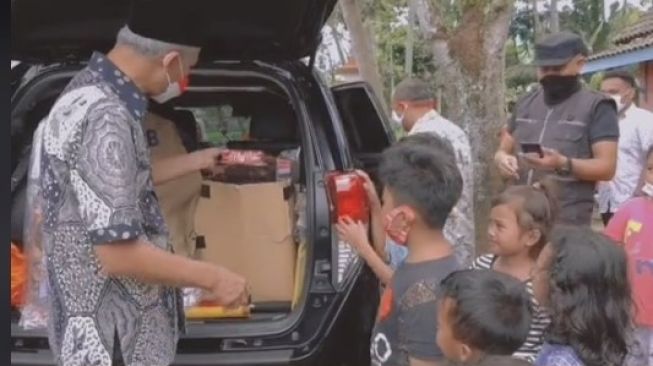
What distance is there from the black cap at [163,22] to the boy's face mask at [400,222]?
75 centimetres

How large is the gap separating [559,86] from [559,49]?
16cm

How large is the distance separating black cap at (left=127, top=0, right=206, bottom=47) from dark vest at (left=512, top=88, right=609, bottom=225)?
196 cm

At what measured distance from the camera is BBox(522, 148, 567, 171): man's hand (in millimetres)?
4250

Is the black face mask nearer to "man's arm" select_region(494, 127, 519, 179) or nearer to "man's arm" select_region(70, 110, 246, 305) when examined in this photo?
"man's arm" select_region(494, 127, 519, 179)

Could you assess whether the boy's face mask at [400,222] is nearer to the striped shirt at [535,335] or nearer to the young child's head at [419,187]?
the young child's head at [419,187]

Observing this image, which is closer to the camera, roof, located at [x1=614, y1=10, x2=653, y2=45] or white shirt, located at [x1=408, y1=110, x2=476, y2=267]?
white shirt, located at [x1=408, y1=110, x2=476, y2=267]

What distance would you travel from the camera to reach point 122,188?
266cm

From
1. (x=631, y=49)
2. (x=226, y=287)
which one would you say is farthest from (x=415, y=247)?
(x=631, y=49)

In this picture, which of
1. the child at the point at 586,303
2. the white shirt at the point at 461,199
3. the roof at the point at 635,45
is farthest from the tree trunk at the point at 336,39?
the child at the point at 586,303

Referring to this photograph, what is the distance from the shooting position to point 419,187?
2.91 metres

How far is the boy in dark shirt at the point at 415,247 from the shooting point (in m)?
2.74

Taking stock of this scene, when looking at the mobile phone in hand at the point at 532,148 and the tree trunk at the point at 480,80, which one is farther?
the tree trunk at the point at 480,80

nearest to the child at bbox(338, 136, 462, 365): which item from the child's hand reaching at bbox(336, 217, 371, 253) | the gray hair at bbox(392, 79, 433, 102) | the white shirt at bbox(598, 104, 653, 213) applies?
the child's hand reaching at bbox(336, 217, 371, 253)

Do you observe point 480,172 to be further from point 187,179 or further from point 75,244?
point 75,244
